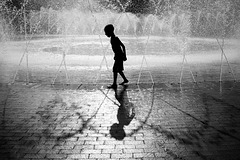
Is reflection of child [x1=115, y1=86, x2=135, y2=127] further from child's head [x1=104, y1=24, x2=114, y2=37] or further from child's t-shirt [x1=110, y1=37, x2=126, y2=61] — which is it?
child's head [x1=104, y1=24, x2=114, y2=37]

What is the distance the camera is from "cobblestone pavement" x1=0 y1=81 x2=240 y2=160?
3218 millimetres

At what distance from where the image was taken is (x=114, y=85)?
263 inches

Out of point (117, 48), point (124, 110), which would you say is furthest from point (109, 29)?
point (124, 110)

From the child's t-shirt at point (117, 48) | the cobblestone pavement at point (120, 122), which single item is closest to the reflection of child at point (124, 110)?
the cobblestone pavement at point (120, 122)

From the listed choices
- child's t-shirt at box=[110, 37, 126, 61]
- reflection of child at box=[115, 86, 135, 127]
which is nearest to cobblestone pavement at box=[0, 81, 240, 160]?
reflection of child at box=[115, 86, 135, 127]

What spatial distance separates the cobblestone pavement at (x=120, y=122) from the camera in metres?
3.22

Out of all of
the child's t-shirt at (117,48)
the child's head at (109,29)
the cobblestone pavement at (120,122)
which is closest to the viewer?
the cobblestone pavement at (120,122)

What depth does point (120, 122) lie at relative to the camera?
13.9ft

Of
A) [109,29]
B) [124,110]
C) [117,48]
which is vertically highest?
[109,29]

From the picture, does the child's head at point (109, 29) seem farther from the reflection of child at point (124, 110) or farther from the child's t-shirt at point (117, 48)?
the reflection of child at point (124, 110)

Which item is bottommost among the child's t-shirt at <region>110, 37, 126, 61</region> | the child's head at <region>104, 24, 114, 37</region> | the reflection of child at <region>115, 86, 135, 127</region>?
the reflection of child at <region>115, 86, 135, 127</region>

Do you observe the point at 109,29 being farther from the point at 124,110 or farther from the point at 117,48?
the point at 124,110

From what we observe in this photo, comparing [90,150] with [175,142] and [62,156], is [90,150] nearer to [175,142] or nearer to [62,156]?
[62,156]

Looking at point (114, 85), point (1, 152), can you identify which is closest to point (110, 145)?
point (1, 152)
